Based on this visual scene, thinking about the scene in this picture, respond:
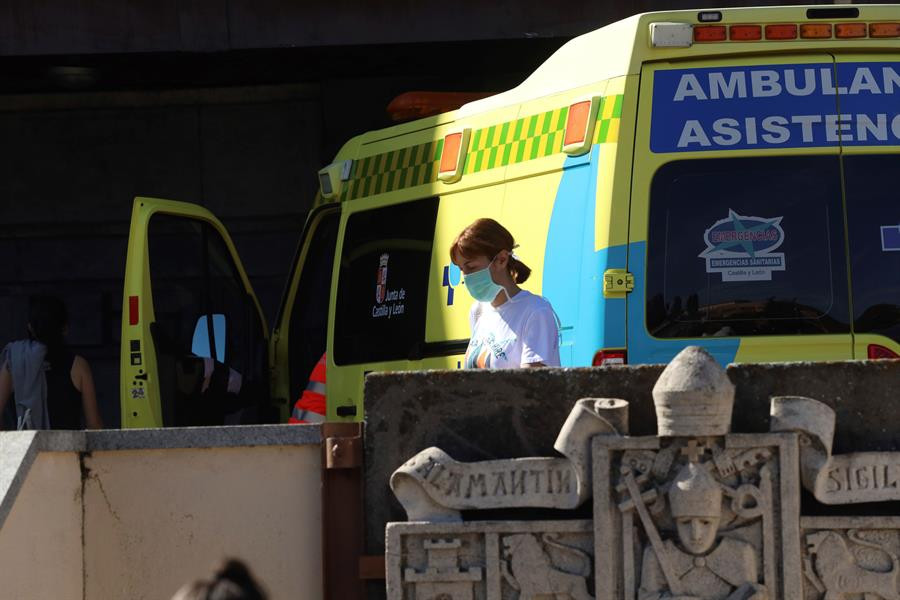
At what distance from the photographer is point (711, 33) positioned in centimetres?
666

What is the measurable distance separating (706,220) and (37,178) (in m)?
9.39

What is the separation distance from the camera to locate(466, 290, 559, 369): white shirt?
19.9ft

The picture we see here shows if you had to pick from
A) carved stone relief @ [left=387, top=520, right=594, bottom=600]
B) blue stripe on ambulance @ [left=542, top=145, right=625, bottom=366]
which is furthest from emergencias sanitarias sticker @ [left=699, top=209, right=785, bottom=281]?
carved stone relief @ [left=387, top=520, right=594, bottom=600]

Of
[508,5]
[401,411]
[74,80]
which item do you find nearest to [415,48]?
[508,5]

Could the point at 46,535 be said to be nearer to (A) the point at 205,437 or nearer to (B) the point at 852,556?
(A) the point at 205,437

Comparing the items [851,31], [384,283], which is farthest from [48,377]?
[851,31]

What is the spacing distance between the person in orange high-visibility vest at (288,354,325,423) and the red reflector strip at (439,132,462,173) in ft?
4.60

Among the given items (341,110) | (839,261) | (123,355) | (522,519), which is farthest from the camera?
(341,110)

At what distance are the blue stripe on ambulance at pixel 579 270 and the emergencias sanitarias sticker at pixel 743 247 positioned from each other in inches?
14.0

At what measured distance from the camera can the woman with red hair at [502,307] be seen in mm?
6074

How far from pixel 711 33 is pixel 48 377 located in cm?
381

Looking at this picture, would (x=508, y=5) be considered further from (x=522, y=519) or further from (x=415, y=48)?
(x=522, y=519)

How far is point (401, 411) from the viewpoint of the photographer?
5.52 meters

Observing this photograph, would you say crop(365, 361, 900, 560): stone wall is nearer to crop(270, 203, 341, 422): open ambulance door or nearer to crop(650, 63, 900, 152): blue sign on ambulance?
crop(650, 63, 900, 152): blue sign on ambulance
